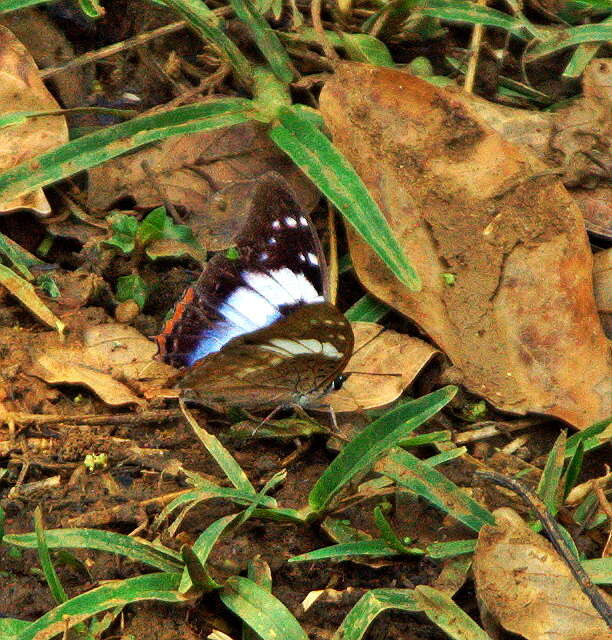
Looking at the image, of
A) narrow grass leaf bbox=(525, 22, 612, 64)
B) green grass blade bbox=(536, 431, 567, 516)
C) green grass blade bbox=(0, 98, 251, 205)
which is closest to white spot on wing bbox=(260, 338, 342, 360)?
green grass blade bbox=(536, 431, 567, 516)

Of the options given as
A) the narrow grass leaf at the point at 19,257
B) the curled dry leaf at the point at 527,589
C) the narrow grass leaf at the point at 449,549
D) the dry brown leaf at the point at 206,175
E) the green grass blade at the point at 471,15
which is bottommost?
the narrow grass leaf at the point at 449,549

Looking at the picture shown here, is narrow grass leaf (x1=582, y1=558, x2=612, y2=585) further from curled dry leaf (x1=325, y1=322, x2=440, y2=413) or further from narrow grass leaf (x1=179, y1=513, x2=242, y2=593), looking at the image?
narrow grass leaf (x1=179, y1=513, x2=242, y2=593)

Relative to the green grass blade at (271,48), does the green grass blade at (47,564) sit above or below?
below

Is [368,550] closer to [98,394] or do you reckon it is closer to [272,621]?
[272,621]

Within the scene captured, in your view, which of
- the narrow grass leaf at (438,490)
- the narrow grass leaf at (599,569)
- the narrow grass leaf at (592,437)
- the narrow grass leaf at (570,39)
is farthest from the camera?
the narrow grass leaf at (570,39)

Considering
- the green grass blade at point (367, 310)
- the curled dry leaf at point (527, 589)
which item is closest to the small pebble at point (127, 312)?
the green grass blade at point (367, 310)

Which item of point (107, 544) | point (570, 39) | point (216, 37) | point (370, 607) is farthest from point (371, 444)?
point (570, 39)

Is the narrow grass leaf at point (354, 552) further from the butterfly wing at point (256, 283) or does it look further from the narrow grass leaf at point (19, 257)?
the narrow grass leaf at point (19, 257)
